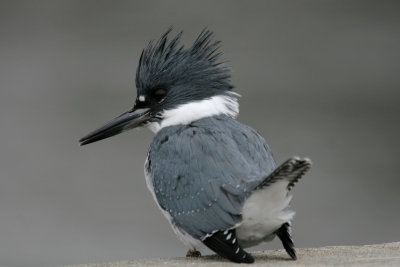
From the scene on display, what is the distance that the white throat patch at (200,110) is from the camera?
552cm

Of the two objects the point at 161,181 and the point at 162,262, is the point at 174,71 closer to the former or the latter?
the point at 161,181

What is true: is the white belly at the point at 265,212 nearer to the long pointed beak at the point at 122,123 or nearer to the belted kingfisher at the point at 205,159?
the belted kingfisher at the point at 205,159

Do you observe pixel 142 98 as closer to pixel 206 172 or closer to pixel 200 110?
pixel 200 110

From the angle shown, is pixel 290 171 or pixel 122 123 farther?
pixel 122 123

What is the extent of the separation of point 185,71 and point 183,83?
0.23ft

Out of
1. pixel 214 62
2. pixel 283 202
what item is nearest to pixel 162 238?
pixel 214 62

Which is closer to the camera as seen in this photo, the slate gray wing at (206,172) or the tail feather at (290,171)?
the tail feather at (290,171)

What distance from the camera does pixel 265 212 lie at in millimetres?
4828

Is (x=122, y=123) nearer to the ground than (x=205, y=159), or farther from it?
farther from it

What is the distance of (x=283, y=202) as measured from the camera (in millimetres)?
4820

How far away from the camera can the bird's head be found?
554cm

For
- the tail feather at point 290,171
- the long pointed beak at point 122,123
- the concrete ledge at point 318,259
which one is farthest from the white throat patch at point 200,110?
the tail feather at point 290,171

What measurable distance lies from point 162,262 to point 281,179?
80 cm

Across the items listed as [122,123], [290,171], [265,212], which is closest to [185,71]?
[122,123]
